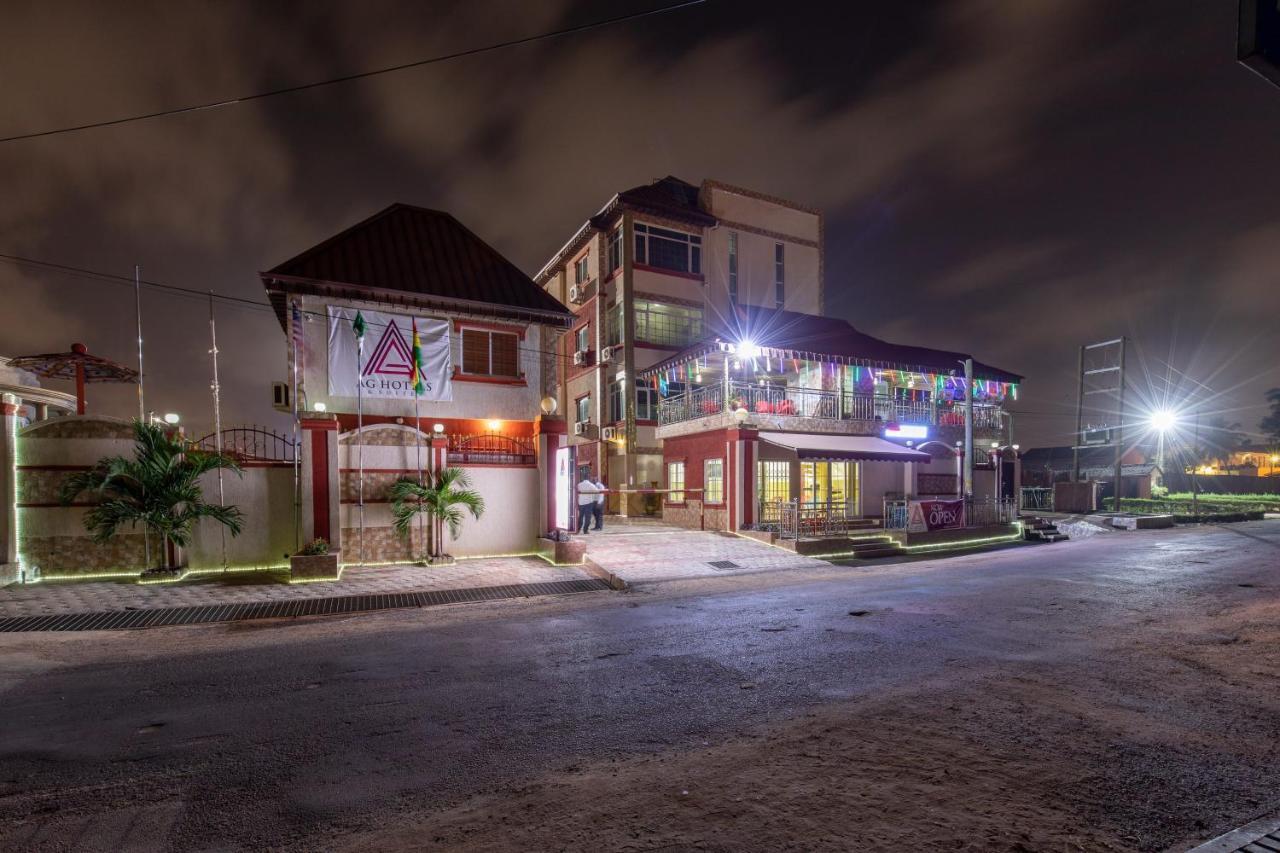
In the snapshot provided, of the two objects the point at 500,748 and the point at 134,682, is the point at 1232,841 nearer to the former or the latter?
the point at 500,748

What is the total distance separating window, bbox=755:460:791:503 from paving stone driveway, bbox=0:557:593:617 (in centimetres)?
966

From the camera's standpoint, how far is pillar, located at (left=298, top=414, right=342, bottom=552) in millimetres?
12398

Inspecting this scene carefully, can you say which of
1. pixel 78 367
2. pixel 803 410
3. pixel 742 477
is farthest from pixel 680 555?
pixel 78 367

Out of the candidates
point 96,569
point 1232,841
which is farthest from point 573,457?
point 1232,841

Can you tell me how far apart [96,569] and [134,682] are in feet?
23.7

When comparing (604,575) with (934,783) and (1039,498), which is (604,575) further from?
(1039,498)

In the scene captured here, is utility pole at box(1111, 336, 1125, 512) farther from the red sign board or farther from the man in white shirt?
the man in white shirt

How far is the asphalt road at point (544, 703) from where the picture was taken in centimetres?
358

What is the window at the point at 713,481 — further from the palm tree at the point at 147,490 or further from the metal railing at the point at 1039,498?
the metal railing at the point at 1039,498

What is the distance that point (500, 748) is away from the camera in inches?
175

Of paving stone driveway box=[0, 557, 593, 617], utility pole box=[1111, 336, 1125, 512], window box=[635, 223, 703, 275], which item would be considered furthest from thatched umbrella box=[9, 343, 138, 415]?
utility pole box=[1111, 336, 1125, 512]

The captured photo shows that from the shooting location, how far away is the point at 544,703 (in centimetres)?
536

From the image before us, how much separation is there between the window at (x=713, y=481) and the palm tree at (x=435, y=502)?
868 centimetres

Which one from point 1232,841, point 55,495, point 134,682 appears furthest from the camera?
point 55,495
